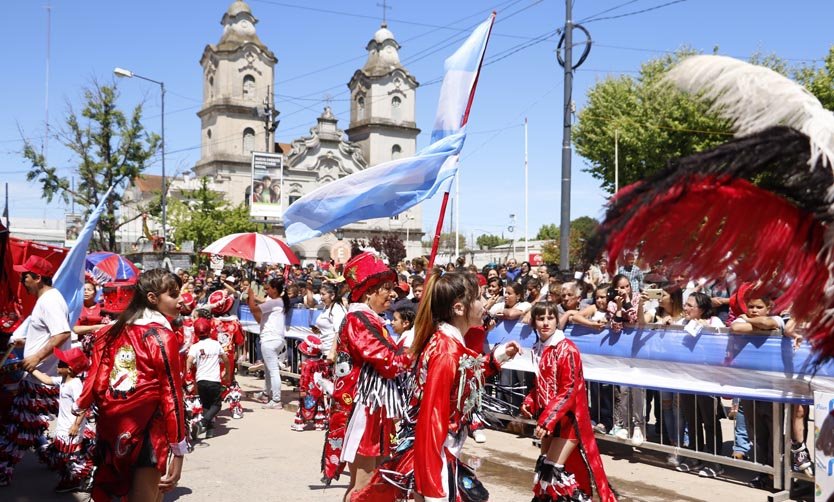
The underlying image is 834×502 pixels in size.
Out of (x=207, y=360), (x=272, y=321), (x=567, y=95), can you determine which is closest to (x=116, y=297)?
(x=207, y=360)

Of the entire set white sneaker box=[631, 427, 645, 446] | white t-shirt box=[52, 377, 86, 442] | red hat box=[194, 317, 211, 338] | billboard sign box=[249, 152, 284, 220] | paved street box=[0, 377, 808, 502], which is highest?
billboard sign box=[249, 152, 284, 220]

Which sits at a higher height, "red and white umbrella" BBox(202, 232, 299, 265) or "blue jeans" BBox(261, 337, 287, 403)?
"red and white umbrella" BBox(202, 232, 299, 265)

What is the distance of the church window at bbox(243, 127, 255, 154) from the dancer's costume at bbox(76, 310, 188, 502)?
66.8 meters

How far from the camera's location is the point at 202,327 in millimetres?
9320

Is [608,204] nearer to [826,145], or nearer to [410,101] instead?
[826,145]

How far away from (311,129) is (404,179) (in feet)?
231

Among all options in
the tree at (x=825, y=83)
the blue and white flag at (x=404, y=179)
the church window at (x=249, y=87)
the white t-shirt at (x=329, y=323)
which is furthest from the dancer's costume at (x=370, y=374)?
the church window at (x=249, y=87)

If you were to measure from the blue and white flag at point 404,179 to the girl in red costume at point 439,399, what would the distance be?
1.50 meters

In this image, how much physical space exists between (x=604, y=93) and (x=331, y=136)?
4330 cm

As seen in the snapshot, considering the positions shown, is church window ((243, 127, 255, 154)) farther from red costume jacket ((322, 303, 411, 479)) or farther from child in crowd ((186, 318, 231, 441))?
red costume jacket ((322, 303, 411, 479))

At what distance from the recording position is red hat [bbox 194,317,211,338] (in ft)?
30.5

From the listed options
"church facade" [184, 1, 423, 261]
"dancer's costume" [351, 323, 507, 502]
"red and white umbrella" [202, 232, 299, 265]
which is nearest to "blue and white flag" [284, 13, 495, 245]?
"dancer's costume" [351, 323, 507, 502]

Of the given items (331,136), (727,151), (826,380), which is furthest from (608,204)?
(331,136)

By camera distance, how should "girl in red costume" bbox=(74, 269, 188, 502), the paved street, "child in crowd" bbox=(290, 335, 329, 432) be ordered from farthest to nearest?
"child in crowd" bbox=(290, 335, 329, 432) < the paved street < "girl in red costume" bbox=(74, 269, 188, 502)
